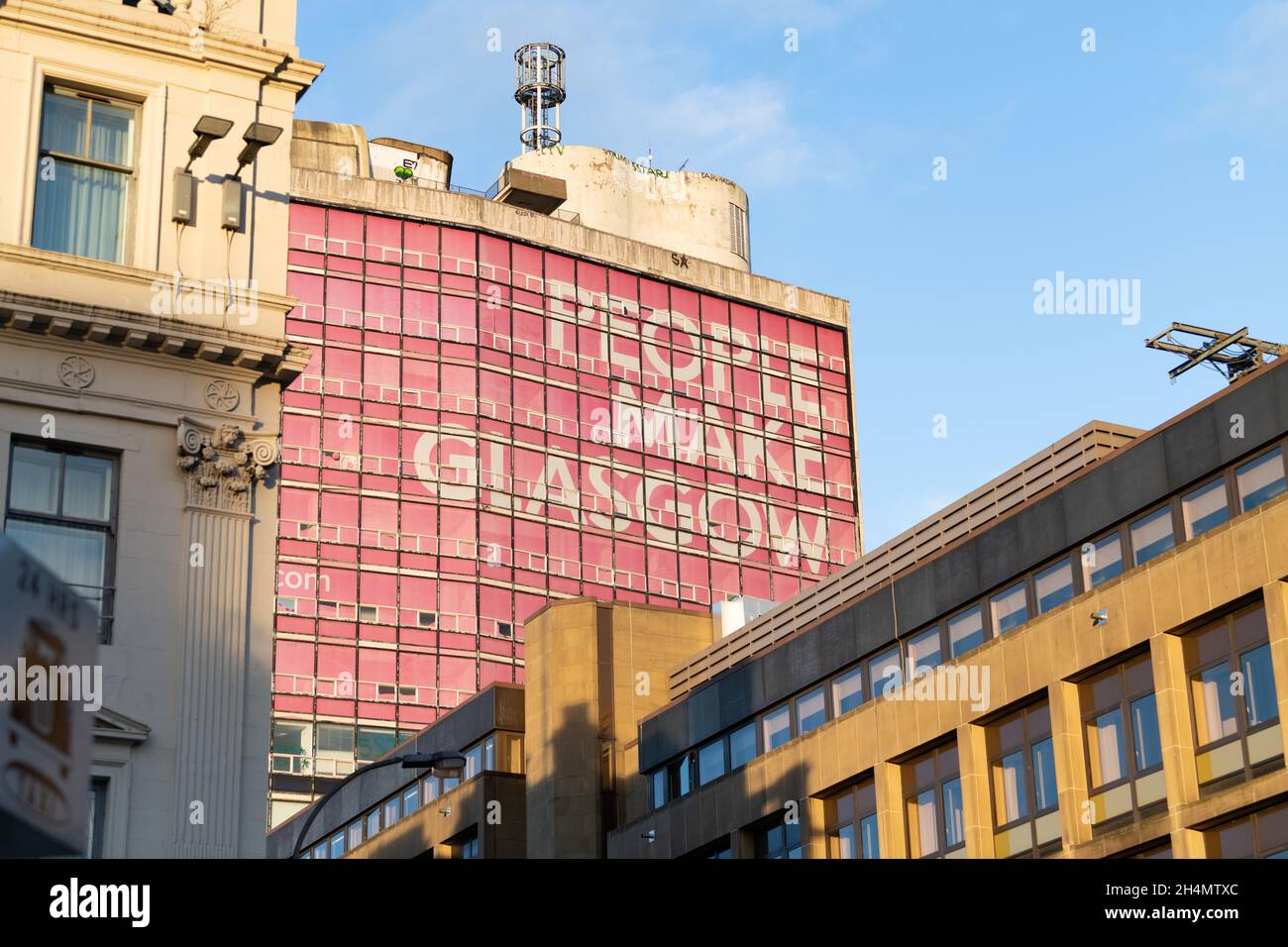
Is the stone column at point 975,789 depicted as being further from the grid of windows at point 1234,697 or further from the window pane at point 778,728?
the window pane at point 778,728

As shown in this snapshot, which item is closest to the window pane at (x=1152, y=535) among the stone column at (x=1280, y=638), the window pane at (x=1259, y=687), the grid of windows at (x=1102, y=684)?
the grid of windows at (x=1102, y=684)

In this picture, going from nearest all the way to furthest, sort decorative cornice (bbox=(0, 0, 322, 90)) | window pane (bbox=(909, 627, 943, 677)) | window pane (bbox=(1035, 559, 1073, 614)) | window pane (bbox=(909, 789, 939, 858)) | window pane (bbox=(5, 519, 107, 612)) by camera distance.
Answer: window pane (bbox=(5, 519, 107, 612))
decorative cornice (bbox=(0, 0, 322, 90))
window pane (bbox=(1035, 559, 1073, 614))
window pane (bbox=(909, 789, 939, 858))
window pane (bbox=(909, 627, 943, 677))

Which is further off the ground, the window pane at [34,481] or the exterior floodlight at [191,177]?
the exterior floodlight at [191,177]

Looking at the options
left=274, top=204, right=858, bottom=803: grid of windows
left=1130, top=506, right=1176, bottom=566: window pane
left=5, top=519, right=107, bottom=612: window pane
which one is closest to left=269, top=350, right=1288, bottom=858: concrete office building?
left=1130, top=506, right=1176, bottom=566: window pane

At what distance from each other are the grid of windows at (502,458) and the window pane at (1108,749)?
58.9 m

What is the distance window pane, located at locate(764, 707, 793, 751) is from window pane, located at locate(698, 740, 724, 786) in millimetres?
2267

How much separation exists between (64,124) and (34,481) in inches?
229

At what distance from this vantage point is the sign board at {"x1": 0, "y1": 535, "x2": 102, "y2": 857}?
5441 millimetres

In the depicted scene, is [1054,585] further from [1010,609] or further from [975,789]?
[975,789]

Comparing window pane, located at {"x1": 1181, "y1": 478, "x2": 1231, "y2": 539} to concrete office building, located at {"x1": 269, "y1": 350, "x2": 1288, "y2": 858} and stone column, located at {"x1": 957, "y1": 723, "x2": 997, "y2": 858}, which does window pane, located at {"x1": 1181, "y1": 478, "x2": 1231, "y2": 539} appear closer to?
concrete office building, located at {"x1": 269, "y1": 350, "x2": 1288, "y2": 858}

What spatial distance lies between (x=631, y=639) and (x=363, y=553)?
40825mm

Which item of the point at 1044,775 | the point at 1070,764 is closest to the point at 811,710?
the point at 1044,775

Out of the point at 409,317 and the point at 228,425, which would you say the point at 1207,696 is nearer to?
the point at 228,425

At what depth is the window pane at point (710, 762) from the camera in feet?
185
